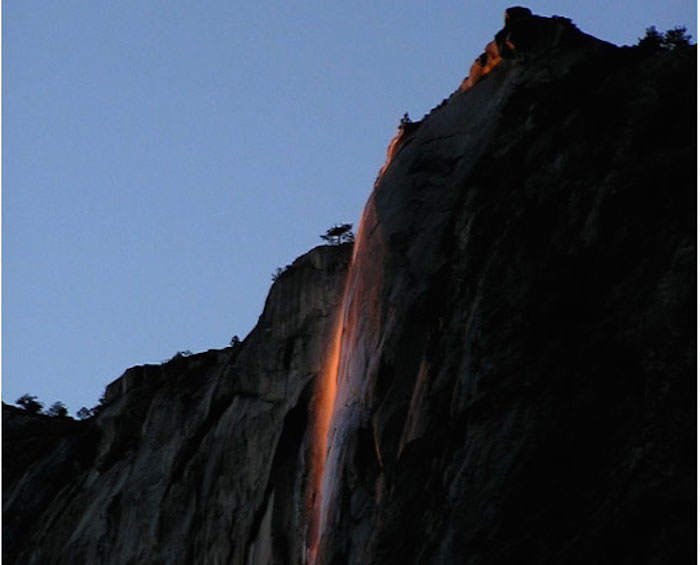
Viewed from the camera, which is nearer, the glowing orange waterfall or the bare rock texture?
the glowing orange waterfall

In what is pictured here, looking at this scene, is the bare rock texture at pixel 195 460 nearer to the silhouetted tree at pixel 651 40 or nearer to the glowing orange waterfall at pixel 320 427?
the glowing orange waterfall at pixel 320 427

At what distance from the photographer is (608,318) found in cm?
3005

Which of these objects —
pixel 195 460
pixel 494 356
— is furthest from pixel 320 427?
pixel 494 356

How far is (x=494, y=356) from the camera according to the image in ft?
104

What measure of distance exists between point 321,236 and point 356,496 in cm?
1464

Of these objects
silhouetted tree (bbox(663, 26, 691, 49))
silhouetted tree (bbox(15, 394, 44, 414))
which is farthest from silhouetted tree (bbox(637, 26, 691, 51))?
silhouetted tree (bbox(15, 394, 44, 414))

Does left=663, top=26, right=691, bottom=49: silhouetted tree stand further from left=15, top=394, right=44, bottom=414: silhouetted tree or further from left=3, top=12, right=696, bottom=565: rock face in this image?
left=15, top=394, right=44, bottom=414: silhouetted tree

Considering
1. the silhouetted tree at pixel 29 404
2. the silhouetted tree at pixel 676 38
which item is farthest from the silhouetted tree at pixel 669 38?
the silhouetted tree at pixel 29 404

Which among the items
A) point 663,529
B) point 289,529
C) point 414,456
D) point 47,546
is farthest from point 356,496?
point 47,546

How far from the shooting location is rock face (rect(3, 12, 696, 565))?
28516 mm

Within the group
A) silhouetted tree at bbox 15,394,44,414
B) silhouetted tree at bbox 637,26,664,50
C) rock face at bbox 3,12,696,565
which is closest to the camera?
rock face at bbox 3,12,696,565

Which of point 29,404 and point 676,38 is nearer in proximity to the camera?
point 676,38

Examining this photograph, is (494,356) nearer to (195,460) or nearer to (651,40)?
(651,40)

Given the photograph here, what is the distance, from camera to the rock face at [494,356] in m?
28.5
